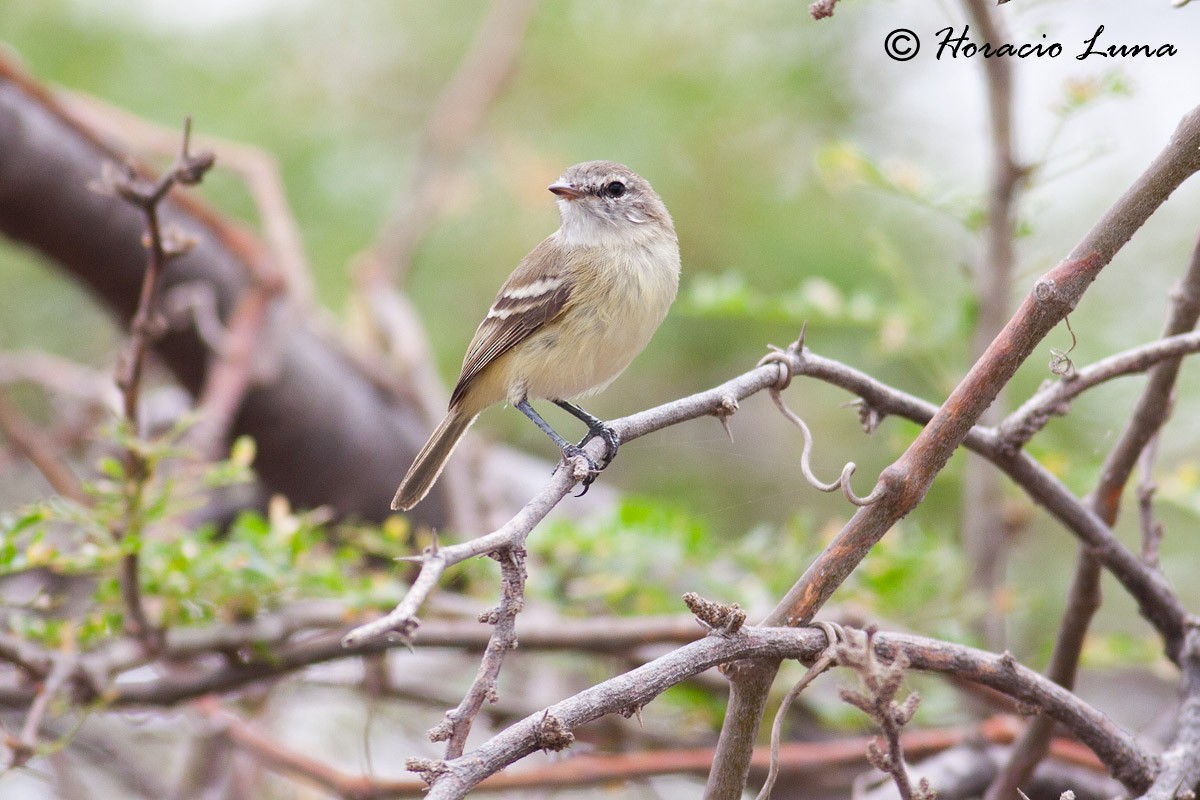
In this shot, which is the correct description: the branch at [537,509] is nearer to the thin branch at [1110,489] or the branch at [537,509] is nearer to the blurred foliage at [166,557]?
the thin branch at [1110,489]

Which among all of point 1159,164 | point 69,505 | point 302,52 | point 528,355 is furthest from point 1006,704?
point 302,52

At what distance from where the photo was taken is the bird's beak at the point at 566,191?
3.42 m

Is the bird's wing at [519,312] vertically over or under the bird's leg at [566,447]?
over

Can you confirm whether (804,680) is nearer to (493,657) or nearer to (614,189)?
(493,657)

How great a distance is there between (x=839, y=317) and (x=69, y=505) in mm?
2192

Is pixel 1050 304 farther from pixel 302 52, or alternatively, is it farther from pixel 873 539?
pixel 302 52

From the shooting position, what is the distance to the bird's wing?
3053 millimetres

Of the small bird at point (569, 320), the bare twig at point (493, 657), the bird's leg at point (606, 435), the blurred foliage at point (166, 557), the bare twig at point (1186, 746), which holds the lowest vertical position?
the bare twig at point (493, 657)

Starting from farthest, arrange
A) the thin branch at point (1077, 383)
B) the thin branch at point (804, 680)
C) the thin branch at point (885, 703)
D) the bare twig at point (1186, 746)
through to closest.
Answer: the thin branch at point (1077, 383), the bare twig at point (1186, 746), the thin branch at point (804, 680), the thin branch at point (885, 703)

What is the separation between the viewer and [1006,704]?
2.88 m

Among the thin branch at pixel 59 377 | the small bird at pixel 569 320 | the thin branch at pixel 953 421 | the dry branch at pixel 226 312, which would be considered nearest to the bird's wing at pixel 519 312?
the small bird at pixel 569 320

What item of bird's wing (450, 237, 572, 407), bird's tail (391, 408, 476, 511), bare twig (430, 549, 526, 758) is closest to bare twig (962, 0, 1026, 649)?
bird's wing (450, 237, 572, 407)

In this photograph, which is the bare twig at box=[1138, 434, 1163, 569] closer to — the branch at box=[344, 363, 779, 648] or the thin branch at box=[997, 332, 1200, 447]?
the thin branch at box=[997, 332, 1200, 447]

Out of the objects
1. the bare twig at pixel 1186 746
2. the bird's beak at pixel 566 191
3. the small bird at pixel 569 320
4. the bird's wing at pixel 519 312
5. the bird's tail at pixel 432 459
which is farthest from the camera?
the bird's beak at pixel 566 191
